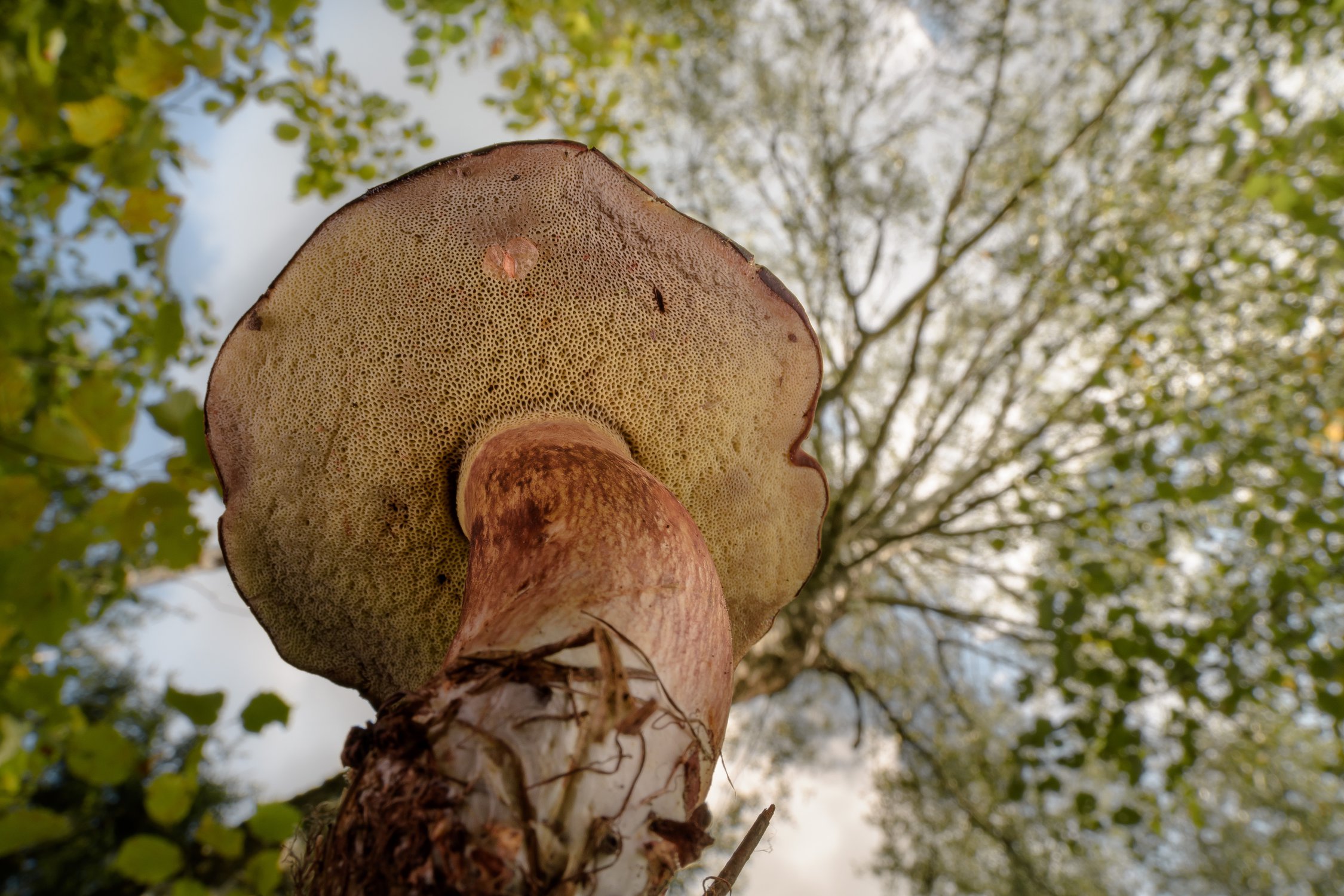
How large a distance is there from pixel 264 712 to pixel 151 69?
136 cm

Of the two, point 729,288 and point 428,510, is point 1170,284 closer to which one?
point 729,288

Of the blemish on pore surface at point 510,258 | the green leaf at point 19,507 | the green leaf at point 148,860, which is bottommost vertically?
the green leaf at point 148,860

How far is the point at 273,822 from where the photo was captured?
124 cm

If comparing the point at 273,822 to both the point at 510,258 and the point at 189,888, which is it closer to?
the point at 189,888

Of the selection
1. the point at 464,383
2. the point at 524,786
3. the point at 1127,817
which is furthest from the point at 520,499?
the point at 1127,817

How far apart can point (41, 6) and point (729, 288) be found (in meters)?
1.77

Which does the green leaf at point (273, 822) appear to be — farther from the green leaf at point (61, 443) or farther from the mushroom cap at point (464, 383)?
the green leaf at point (61, 443)

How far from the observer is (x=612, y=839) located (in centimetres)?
58

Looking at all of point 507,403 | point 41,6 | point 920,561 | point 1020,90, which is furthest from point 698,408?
point 1020,90

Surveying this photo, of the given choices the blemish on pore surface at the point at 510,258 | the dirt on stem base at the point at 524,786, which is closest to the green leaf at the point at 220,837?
the dirt on stem base at the point at 524,786

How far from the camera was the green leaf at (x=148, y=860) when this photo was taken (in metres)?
1.19

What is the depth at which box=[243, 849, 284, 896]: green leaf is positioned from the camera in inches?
49.7

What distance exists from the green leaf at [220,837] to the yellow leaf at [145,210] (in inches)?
51.7

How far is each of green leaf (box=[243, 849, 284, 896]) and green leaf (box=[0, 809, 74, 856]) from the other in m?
0.33
